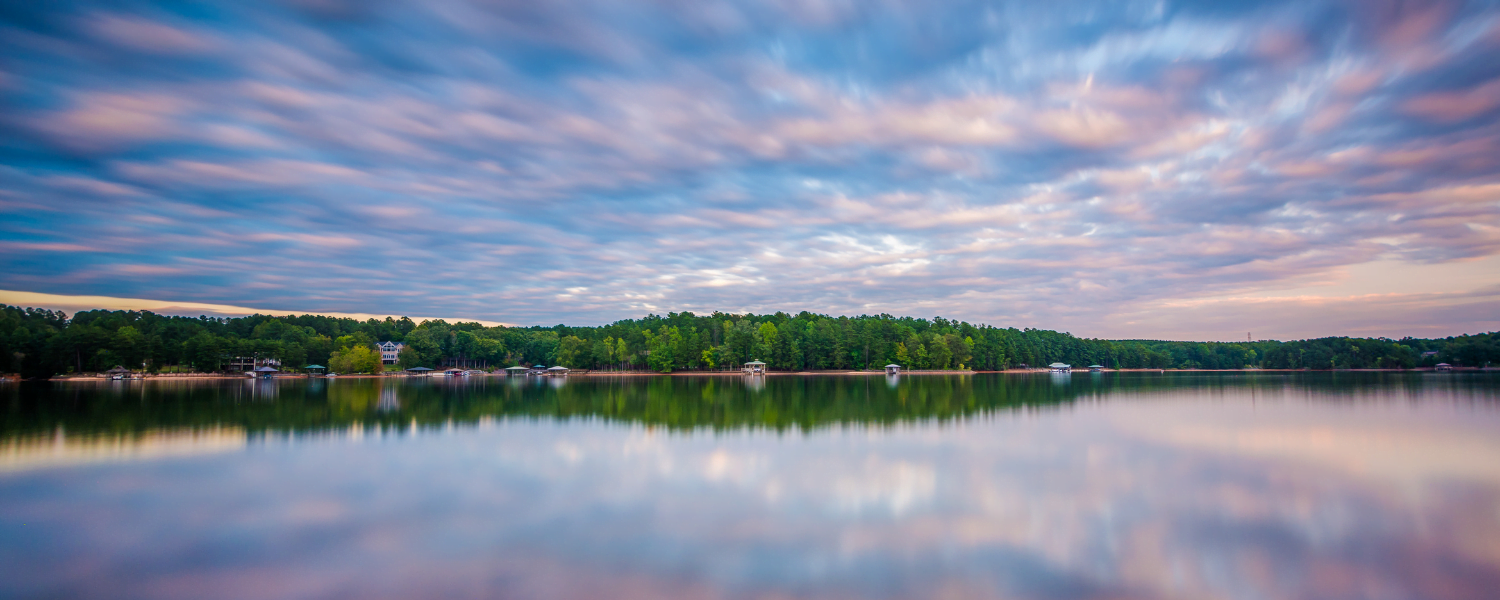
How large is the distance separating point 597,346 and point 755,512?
10261cm

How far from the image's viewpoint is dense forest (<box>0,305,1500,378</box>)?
82938 millimetres

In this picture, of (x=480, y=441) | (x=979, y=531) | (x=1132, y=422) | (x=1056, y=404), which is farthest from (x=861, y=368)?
(x=979, y=531)

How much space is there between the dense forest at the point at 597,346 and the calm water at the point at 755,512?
79378 mm

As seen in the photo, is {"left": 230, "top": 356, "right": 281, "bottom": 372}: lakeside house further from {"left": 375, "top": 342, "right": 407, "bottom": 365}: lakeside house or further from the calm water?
the calm water

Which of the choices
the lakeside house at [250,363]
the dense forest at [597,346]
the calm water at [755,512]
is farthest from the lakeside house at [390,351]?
the calm water at [755,512]

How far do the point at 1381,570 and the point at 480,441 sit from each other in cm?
2103

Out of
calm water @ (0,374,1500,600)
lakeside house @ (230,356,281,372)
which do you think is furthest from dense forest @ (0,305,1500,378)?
calm water @ (0,374,1500,600)

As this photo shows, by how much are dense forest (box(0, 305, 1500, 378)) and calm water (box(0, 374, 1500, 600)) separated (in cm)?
7938

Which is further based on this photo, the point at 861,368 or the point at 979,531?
the point at 861,368

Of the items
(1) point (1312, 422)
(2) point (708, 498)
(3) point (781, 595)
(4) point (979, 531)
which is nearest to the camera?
(3) point (781, 595)

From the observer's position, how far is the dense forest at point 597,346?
8294cm

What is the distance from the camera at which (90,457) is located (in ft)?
59.0

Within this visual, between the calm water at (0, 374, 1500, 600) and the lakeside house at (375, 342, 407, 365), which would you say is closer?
the calm water at (0, 374, 1500, 600)

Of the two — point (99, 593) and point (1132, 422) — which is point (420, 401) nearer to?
point (99, 593)
